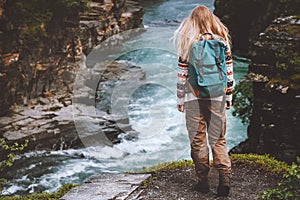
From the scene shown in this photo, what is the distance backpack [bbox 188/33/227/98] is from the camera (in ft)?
14.9

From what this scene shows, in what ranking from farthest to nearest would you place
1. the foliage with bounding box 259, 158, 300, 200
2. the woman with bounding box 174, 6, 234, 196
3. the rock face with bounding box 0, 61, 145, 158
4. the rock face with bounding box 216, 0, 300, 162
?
the rock face with bounding box 0, 61, 145, 158 < the rock face with bounding box 216, 0, 300, 162 < the woman with bounding box 174, 6, 234, 196 < the foliage with bounding box 259, 158, 300, 200

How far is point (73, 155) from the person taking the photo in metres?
12.3

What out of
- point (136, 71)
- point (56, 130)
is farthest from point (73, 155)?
point (136, 71)

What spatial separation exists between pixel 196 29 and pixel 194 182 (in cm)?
199

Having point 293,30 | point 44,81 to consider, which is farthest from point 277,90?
point 44,81

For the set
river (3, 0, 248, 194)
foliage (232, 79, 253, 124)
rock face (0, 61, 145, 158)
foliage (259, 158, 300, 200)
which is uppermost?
foliage (259, 158, 300, 200)

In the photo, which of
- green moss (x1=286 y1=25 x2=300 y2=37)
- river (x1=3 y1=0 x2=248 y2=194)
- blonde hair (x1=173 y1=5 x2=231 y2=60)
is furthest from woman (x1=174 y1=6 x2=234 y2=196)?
river (x1=3 y1=0 x2=248 y2=194)

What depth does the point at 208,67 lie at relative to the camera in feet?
14.8

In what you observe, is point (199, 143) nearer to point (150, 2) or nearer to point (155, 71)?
point (155, 71)

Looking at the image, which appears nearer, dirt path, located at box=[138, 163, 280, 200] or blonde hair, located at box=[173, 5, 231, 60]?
blonde hair, located at box=[173, 5, 231, 60]

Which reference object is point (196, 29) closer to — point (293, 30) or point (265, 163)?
point (265, 163)

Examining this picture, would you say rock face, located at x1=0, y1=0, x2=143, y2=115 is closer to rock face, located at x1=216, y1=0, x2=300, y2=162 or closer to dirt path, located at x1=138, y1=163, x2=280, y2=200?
rock face, located at x1=216, y1=0, x2=300, y2=162

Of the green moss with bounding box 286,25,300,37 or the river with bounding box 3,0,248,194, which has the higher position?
the green moss with bounding box 286,25,300,37

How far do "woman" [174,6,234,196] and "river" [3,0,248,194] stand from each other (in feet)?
21.0
